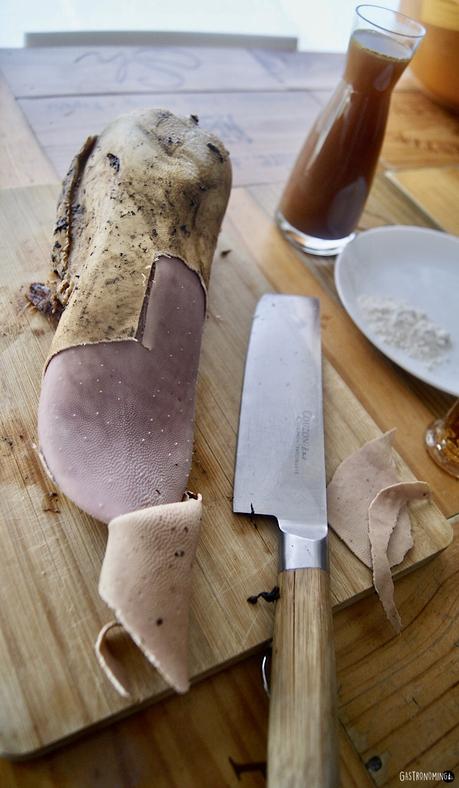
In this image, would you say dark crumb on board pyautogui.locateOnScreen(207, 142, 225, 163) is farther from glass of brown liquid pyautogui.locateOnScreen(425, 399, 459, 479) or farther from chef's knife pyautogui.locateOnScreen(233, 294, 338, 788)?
glass of brown liquid pyautogui.locateOnScreen(425, 399, 459, 479)

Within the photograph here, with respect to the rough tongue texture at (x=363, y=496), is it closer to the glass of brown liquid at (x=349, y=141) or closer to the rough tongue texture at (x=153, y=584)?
the rough tongue texture at (x=153, y=584)

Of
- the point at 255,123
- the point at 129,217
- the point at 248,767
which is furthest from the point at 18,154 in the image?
the point at 248,767

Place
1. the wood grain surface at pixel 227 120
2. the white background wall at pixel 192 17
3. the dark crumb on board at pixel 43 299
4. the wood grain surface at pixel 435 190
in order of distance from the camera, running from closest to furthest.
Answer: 1. the dark crumb on board at pixel 43 299
2. the wood grain surface at pixel 227 120
3. the wood grain surface at pixel 435 190
4. the white background wall at pixel 192 17

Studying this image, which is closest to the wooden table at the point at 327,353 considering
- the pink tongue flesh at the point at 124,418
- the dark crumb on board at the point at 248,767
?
the dark crumb on board at the point at 248,767

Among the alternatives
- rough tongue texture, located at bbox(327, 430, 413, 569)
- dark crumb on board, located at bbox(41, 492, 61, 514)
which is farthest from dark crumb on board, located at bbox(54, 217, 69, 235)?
rough tongue texture, located at bbox(327, 430, 413, 569)

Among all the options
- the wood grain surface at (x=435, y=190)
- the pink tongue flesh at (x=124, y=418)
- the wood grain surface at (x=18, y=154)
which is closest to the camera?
the pink tongue flesh at (x=124, y=418)

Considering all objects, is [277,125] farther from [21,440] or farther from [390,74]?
[21,440]

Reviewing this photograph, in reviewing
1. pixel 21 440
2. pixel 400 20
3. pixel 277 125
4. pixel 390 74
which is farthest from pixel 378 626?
pixel 277 125
